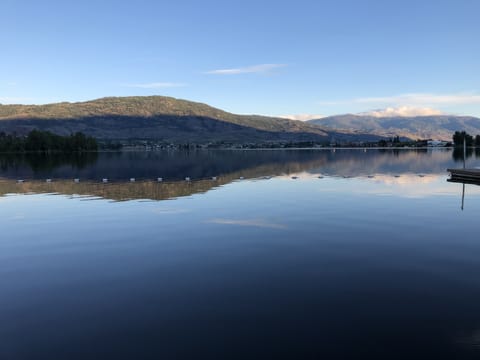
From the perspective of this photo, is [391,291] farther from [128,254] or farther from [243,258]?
[128,254]

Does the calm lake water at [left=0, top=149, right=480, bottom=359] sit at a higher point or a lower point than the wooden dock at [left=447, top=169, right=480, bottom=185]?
lower

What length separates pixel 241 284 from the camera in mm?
16781

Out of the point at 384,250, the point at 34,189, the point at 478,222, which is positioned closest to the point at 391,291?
the point at 384,250

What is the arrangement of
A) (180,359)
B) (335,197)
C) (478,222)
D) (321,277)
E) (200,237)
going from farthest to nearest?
(335,197) → (478,222) → (200,237) → (321,277) → (180,359)

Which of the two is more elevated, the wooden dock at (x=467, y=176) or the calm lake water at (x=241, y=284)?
the wooden dock at (x=467, y=176)

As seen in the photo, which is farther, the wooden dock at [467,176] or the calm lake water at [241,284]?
the wooden dock at [467,176]

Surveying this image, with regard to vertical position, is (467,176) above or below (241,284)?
above

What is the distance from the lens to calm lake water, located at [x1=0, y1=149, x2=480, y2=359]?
39.1 feet

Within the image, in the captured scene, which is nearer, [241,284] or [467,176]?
[241,284]

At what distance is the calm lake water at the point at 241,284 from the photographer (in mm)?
11914

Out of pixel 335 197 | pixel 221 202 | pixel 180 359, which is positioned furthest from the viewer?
pixel 335 197

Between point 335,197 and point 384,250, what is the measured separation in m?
23.2

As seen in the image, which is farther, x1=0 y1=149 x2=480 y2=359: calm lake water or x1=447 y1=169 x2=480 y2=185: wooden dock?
x1=447 y1=169 x2=480 y2=185: wooden dock

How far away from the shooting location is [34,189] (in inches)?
2191
